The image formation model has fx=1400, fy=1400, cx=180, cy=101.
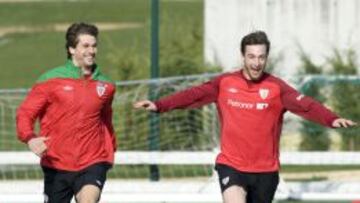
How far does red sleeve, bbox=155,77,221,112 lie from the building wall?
11292mm

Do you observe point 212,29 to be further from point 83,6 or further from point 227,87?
point 83,6

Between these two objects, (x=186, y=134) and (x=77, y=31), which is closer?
(x=77, y=31)

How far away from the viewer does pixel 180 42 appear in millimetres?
22219

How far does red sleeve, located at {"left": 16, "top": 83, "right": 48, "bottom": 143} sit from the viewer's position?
10281mm

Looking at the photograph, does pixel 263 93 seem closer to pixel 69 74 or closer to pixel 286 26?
pixel 69 74

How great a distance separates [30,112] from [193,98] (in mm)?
1327

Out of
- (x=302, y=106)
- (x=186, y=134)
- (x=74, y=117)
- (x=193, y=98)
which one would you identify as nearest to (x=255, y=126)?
(x=302, y=106)

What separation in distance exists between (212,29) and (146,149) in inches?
176

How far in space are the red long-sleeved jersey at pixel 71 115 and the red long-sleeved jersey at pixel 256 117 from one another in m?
0.93

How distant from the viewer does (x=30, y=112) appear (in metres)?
10.4

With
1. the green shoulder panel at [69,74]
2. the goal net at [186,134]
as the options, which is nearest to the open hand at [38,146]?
the green shoulder panel at [69,74]

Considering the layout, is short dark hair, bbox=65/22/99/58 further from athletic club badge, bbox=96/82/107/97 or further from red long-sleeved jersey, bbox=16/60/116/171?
athletic club badge, bbox=96/82/107/97

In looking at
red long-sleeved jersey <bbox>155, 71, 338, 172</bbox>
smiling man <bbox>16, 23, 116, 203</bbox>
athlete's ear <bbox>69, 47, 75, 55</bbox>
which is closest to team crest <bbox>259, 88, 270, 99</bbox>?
red long-sleeved jersey <bbox>155, 71, 338, 172</bbox>

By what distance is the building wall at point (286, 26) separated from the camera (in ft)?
73.4
